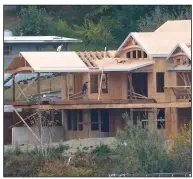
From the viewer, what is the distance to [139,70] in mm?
72625

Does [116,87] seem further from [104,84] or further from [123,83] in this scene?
[104,84]

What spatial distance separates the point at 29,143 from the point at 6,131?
225 cm

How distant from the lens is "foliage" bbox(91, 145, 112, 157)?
6962cm

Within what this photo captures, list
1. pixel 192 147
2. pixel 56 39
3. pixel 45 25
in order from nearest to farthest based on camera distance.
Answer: pixel 192 147, pixel 56 39, pixel 45 25

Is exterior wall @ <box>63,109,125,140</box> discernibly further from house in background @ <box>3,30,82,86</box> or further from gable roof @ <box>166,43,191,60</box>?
house in background @ <box>3,30,82,86</box>

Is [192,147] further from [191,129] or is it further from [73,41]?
[73,41]

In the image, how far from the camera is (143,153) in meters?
66.6

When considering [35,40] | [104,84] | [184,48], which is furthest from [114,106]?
[35,40]

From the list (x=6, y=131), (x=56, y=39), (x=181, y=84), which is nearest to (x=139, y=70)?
(x=181, y=84)

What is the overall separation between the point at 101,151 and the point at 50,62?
5.32 meters

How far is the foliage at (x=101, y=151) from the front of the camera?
69.6 meters

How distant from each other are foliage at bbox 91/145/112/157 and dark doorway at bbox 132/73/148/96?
13.9 ft

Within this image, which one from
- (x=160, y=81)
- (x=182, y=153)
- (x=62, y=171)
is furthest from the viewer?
(x=160, y=81)

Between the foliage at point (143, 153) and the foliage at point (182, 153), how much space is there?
10.7 inches
